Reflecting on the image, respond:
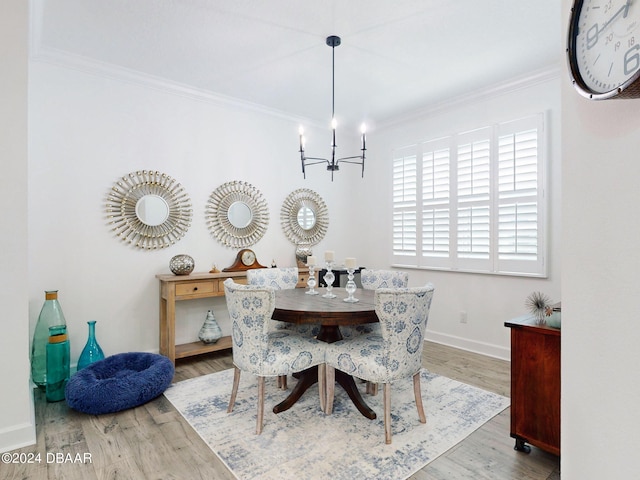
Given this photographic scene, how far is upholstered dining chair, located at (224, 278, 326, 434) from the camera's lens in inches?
85.1

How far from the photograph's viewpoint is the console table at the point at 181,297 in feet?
10.6

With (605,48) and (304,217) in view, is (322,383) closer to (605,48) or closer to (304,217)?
(605,48)

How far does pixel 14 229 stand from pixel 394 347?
7.89 feet

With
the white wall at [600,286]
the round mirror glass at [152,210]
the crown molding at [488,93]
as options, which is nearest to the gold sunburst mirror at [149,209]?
the round mirror glass at [152,210]

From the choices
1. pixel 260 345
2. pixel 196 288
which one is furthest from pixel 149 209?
pixel 260 345

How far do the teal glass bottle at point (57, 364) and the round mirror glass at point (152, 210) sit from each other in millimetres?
1198

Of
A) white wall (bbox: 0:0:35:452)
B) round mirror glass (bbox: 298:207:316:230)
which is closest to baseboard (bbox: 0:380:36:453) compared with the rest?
white wall (bbox: 0:0:35:452)

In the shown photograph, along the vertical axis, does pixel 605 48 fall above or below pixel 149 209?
above

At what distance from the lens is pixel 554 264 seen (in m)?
3.23

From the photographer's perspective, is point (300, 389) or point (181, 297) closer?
point (300, 389)

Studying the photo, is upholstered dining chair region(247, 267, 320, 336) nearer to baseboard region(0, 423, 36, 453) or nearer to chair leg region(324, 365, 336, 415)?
chair leg region(324, 365, 336, 415)

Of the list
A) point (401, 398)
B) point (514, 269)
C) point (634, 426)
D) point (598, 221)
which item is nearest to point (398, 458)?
point (401, 398)

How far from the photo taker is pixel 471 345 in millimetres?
3807

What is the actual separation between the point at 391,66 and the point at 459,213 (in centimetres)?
174
